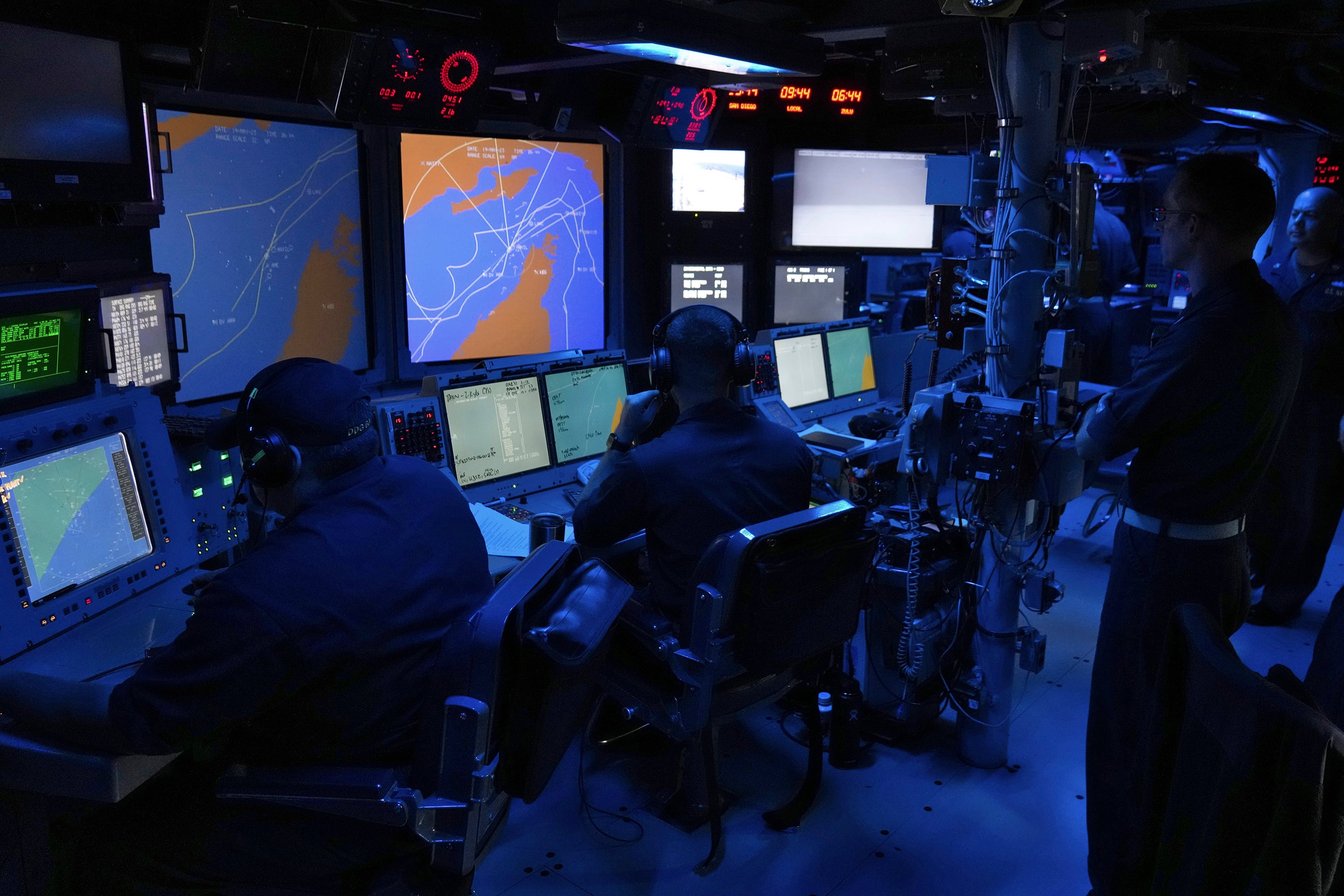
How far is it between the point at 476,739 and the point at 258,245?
3.52 metres

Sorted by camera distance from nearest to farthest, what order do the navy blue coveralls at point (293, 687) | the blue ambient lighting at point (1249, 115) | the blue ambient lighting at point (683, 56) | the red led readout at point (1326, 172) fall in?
the navy blue coveralls at point (293, 687) < the blue ambient lighting at point (683, 56) < the blue ambient lighting at point (1249, 115) < the red led readout at point (1326, 172)

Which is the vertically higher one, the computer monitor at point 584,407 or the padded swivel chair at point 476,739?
the computer monitor at point 584,407

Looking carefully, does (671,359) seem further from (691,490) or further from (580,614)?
(580,614)

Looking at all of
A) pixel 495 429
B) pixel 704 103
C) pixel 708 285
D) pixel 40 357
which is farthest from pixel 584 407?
pixel 704 103

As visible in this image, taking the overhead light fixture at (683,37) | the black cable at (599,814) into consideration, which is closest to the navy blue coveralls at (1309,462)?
the overhead light fixture at (683,37)

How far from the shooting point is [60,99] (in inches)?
113

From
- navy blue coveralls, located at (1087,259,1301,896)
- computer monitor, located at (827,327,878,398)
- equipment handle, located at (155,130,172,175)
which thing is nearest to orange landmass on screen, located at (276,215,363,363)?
equipment handle, located at (155,130,172,175)

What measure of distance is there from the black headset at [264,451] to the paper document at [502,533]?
92 cm

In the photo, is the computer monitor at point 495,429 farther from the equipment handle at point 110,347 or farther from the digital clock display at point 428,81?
the digital clock display at point 428,81

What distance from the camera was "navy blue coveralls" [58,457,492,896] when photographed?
1.42m

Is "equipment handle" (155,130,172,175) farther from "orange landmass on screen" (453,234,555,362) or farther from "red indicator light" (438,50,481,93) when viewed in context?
"orange landmass on screen" (453,234,555,362)

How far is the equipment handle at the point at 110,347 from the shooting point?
2287 mm

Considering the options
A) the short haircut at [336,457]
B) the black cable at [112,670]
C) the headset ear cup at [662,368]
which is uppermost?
the headset ear cup at [662,368]

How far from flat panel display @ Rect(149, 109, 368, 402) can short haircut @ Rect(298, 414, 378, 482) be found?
2.80m
